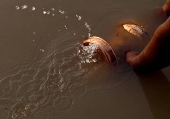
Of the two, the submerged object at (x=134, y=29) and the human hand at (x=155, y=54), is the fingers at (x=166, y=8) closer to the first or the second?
the submerged object at (x=134, y=29)

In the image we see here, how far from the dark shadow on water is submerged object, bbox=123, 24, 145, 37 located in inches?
25.7

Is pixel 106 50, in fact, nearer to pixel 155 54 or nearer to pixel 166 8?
pixel 155 54

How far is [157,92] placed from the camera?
10.4 feet

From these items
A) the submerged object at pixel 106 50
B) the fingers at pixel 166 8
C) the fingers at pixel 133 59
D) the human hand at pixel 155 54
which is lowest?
the human hand at pixel 155 54

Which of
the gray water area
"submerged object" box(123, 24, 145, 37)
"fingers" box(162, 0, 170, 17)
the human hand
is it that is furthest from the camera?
"fingers" box(162, 0, 170, 17)

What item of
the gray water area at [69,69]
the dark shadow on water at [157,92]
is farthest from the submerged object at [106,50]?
the dark shadow on water at [157,92]

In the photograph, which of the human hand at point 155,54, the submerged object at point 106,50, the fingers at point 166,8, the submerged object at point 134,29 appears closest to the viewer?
the human hand at point 155,54

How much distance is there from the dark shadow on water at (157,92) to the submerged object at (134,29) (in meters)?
0.65

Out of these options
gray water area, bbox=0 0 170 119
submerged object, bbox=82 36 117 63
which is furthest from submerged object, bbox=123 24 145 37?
submerged object, bbox=82 36 117 63

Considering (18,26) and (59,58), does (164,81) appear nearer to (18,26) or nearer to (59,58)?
(59,58)

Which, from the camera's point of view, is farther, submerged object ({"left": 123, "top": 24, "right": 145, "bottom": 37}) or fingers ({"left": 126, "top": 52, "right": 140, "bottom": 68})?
submerged object ({"left": 123, "top": 24, "right": 145, "bottom": 37})

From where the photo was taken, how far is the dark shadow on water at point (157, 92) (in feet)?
9.93

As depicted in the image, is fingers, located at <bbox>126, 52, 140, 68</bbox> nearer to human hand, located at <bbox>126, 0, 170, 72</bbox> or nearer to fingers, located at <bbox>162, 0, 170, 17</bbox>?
human hand, located at <bbox>126, 0, 170, 72</bbox>

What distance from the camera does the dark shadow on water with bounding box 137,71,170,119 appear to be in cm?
303
